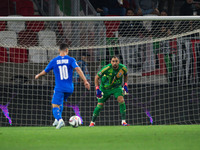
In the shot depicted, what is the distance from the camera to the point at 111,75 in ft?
27.0

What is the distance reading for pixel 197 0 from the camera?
12484 mm

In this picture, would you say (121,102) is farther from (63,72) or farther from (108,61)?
(63,72)

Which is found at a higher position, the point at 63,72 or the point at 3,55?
the point at 3,55

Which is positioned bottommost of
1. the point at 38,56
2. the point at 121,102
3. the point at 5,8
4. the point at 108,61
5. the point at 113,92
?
the point at 121,102

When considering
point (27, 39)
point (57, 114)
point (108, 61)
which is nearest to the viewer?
point (57, 114)

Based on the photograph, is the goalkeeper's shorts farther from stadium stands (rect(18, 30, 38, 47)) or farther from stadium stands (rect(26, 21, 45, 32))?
stadium stands (rect(26, 21, 45, 32))

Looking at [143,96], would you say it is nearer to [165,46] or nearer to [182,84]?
[182,84]

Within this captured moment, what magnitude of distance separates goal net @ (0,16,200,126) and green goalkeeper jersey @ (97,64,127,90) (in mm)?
857

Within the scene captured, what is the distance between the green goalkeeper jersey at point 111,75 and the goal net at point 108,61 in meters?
0.86

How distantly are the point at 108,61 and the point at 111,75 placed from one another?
1602mm

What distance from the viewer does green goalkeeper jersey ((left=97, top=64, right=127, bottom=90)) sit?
8.22 metres

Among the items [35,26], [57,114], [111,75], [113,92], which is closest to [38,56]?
[35,26]

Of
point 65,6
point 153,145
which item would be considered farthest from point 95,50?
point 153,145

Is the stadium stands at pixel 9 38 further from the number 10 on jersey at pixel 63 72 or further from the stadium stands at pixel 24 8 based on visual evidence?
the number 10 on jersey at pixel 63 72
